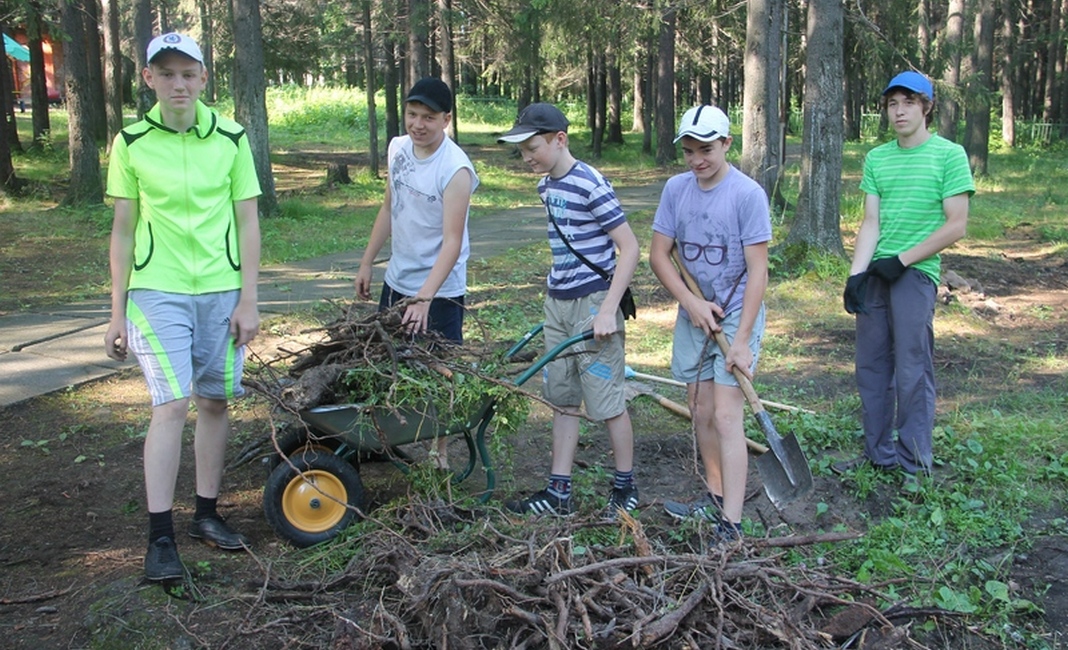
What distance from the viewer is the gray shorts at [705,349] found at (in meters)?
4.12

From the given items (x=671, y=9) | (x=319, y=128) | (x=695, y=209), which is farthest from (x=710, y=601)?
(x=319, y=128)

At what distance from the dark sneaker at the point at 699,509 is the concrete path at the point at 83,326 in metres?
4.20

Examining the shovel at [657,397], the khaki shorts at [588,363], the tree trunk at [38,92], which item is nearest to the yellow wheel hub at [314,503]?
the khaki shorts at [588,363]

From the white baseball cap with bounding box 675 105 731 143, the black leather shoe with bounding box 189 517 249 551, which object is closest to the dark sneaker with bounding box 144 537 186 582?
the black leather shoe with bounding box 189 517 249 551

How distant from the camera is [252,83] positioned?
47.5 ft

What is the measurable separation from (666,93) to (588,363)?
23648 mm

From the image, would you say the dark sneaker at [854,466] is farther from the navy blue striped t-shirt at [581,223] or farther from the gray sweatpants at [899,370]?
the navy blue striped t-shirt at [581,223]

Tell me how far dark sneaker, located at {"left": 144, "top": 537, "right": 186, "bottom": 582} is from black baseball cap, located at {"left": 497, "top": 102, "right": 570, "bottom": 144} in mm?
2076

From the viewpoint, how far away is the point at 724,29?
24750 millimetres

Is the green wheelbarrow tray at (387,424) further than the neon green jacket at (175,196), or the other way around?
the green wheelbarrow tray at (387,424)

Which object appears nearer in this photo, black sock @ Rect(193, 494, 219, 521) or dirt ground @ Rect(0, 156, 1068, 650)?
dirt ground @ Rect(0, 156, 1068, 650)

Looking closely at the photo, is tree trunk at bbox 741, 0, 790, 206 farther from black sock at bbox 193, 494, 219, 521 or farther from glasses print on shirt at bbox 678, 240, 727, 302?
black sock at bbox 193, 494, 219, 521

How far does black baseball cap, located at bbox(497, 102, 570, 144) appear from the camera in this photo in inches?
159

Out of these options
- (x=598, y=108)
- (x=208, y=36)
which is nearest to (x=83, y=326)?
(x=598, y=108)
